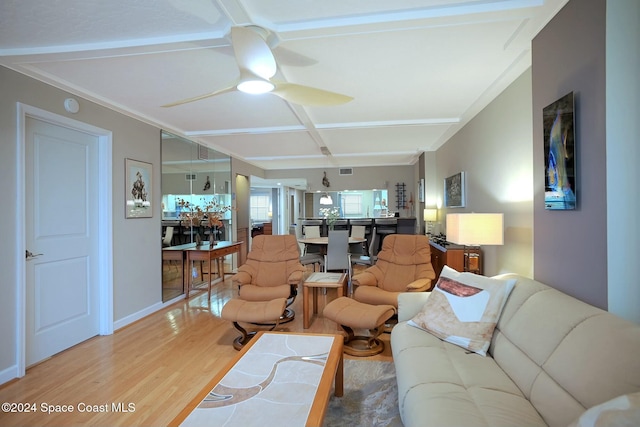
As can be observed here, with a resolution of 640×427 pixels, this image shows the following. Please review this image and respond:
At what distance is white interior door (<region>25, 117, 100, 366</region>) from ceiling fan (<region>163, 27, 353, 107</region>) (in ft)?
6.60

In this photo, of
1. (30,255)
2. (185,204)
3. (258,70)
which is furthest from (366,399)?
(185,204)

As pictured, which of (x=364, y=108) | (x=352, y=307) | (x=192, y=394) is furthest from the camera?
(x=364, y=108)

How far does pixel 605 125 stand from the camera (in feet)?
5.04

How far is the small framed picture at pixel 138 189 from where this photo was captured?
3.69 meters

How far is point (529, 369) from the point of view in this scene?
1.51m

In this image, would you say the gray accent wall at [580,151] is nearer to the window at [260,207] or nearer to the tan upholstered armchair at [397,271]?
the tan upholstered armchair at [397,271]

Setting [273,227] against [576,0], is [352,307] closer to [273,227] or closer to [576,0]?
[576,0]

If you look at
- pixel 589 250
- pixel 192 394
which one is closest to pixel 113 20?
pixel 192 394

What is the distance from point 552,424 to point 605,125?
137 cm

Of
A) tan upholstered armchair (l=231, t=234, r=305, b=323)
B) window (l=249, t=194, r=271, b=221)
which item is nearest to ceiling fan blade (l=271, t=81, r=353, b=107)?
tan upholstered armchair (l=231, t=234, r=305, b=323)

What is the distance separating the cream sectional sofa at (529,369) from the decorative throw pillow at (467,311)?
0.18ft

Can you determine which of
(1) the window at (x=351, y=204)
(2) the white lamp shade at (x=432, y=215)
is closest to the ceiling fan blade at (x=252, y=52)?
(2) the white lamp shade at (x=432, y=215)

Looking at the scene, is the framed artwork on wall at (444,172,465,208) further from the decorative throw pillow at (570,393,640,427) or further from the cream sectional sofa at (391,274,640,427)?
the decorative throw pillow at (570,393,640,427)

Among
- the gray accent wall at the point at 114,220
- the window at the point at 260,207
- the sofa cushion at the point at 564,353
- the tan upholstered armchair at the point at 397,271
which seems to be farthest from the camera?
the window at the point at 260,207
